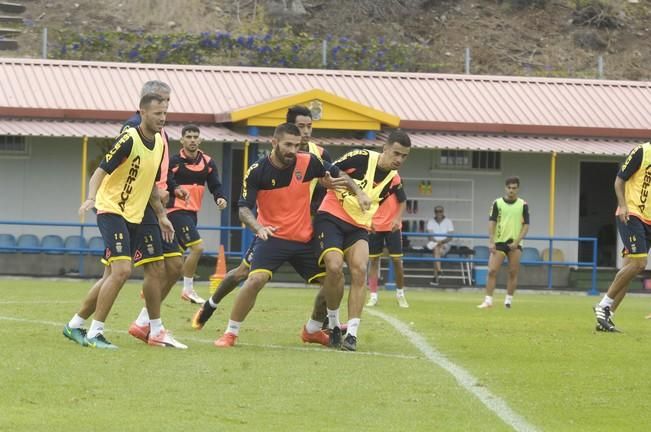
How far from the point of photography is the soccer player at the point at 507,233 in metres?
21.8

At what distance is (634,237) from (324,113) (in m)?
16.1

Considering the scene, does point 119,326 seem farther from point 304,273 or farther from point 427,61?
point 427,61

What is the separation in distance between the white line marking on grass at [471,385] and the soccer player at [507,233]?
636cm

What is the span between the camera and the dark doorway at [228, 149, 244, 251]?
109 feet

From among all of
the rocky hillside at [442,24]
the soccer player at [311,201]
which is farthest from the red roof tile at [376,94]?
the soccer player at [311,201]

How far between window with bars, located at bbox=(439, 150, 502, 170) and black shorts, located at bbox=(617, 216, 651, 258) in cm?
1806

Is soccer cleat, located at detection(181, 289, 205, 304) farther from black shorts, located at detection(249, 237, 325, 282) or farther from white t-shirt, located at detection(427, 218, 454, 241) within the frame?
white t-shirt, located at detection(427, 218, 454, 241)

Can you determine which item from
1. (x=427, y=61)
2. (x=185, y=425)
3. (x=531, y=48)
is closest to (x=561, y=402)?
(x=185, y=425)

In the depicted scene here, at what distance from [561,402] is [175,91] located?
24.4m

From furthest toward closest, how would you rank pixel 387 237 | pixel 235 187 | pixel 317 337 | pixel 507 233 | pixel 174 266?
pixel 235 187 → pixel 507 233 → pixel 387 237 → pixel 317 337 → pixel 174 266

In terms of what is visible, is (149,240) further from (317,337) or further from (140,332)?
(317,337)

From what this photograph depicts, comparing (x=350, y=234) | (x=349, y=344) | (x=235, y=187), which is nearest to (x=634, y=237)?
(x=350, y=234)

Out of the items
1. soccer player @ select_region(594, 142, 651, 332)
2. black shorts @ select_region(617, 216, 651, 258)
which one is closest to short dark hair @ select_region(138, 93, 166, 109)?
soccer player @ select_region(594, 142, 651, 332)

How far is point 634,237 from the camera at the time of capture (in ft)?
52.2
